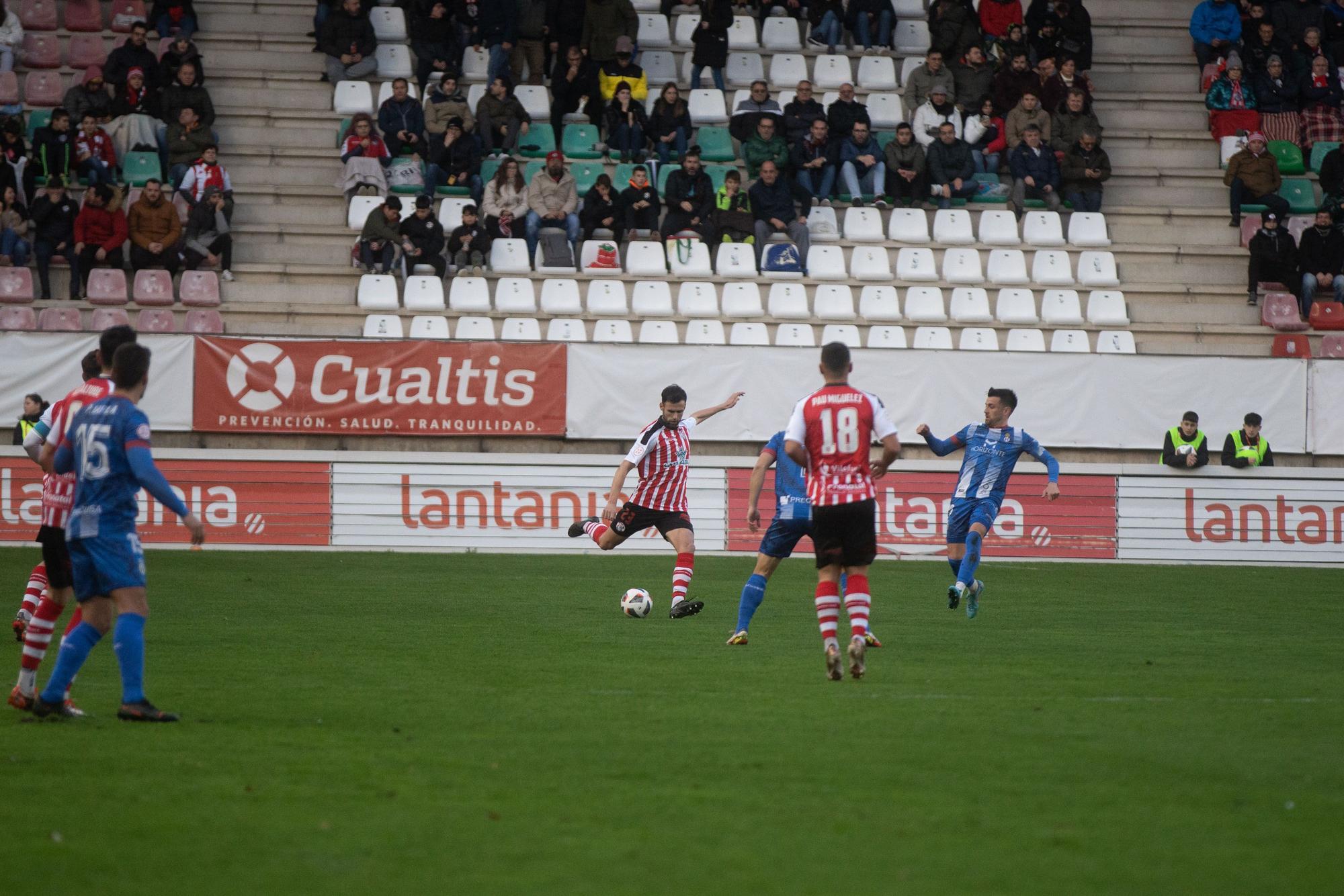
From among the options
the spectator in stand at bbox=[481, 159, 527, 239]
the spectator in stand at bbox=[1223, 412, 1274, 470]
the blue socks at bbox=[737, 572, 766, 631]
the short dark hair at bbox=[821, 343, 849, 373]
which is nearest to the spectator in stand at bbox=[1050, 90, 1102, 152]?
the spectator in stand at bbox=[1223, 412, 1274, 470]

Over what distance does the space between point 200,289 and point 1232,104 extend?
60.7ft

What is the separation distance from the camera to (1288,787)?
21.2ft

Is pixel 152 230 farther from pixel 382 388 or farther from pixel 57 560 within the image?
pixel 57 560

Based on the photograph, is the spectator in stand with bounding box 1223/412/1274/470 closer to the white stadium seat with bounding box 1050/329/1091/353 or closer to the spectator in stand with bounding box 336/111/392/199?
the white stadium seat with bounding box 1050/329/1091/353

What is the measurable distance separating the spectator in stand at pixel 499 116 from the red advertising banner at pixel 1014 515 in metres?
7.73

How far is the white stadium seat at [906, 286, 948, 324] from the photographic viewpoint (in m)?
24.0

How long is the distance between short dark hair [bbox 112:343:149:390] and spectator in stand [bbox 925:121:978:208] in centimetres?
1935

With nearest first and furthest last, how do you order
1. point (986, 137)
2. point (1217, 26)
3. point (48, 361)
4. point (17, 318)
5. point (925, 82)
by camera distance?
point (48, 361) → point (17, 318) → point (986, 137) → point (925, 82) → point (1217, 26)

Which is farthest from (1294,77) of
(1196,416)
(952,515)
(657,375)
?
(952,515)

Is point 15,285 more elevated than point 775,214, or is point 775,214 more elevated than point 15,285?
point 775,214

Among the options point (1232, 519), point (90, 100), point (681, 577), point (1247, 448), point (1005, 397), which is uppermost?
point (90, 100)

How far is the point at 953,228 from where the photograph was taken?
83.9ft

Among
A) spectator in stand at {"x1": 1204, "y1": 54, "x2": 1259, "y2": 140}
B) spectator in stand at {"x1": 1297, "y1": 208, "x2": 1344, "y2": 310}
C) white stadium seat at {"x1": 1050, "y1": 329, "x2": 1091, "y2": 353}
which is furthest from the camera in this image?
spectator in stand at {"x1": 1204, "y1": 54, "x2": 1259, "y2": 140}

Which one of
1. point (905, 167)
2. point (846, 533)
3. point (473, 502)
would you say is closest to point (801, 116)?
point (905, 167)
